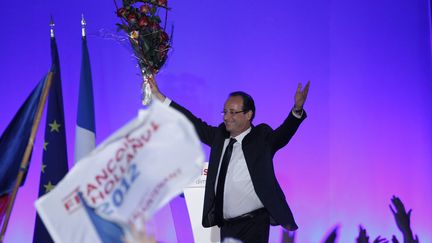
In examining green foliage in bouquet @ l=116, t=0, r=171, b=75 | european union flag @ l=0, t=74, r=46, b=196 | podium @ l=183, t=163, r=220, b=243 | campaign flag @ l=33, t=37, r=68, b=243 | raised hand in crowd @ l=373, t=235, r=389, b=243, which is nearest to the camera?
european union flag @ l=0, t=74, r=46, b=196

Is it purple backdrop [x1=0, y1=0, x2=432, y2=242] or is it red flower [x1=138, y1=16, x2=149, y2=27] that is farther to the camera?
purple backdrop [x1=0, y1=0, x2=432, y2=242]

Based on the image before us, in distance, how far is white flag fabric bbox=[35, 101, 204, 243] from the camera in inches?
56.9

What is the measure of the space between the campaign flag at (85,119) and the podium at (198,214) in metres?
0.81

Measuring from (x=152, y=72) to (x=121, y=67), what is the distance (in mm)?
1004

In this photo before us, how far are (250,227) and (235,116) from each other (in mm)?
634

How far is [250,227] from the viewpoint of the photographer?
10.2 feet

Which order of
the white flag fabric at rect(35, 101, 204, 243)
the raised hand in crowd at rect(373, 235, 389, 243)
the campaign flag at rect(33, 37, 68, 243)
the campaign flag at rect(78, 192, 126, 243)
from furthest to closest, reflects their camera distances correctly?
1. the raised hand in crowd at rect(373, 235, 389, 243)
2. the campaign flag at rect(33, 37, 68, 243)
3. the campaign flag at rect(78, 192, 126, 243)
4. the white flag fabric at rect(35, 101, 204, 243)

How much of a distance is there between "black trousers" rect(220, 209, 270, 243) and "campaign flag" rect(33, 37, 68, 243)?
0.97 m

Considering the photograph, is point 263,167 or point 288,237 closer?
point 263,167

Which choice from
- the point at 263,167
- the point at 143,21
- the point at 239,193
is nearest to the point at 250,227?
the point at 239,193

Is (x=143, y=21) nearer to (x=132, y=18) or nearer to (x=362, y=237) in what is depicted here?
(x=132, y=18)

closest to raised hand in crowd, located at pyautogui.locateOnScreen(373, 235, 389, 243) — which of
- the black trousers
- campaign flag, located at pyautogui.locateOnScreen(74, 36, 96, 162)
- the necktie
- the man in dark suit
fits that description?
the man in dark suit

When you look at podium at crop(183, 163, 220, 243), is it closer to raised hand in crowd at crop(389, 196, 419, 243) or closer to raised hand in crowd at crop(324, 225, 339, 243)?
raised hand in crowd at crop(324, 225, 339, 243)

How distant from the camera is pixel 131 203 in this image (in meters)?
1.45
